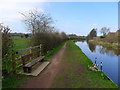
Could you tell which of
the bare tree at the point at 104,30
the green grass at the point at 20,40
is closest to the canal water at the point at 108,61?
the green grass at the point at 20,40

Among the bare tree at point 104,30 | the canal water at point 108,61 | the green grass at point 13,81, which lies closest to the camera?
the green grass at point 13,81

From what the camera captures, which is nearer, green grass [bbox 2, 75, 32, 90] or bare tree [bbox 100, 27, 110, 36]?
green grass [bbox 2, 75, 32, 90]

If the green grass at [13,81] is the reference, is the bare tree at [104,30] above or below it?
above

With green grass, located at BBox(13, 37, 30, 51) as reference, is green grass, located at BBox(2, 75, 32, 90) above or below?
below

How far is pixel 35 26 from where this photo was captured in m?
17.7

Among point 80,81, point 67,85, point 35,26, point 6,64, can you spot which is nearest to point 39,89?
point 67,85

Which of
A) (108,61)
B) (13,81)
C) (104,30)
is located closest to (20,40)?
(108,61)

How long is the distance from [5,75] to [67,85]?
8.73 ft

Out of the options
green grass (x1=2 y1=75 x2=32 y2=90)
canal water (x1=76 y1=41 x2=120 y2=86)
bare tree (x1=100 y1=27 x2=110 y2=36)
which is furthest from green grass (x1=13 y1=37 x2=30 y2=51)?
bare tree (x1=100 y1=27 x2=110 y2=36)

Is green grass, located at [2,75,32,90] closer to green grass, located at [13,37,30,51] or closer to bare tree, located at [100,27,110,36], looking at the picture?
green grass, located at [13,37,30,51]

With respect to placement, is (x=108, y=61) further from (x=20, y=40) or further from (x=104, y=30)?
(x=104, y=30)

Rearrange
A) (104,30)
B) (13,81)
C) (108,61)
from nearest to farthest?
1. (13,81)
2. (108,61)
3. (104,30)

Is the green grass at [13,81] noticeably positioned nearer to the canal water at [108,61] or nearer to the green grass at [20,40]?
the green grass at [20,40]

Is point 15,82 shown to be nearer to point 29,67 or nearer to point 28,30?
point 29,67
